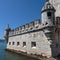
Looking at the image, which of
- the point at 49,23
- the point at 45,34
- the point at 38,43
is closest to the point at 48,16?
the point at 49,23

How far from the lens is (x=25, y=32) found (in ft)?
48.2

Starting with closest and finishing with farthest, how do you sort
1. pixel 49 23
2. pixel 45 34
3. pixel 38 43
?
pixel 49 23 < pixel 45 34 < pixel 38 43

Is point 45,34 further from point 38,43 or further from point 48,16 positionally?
point 38,43

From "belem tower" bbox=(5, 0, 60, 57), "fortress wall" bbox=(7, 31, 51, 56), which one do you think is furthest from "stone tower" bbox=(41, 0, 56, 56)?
"fortress wall" bbox=(7, 31, 51, 56)

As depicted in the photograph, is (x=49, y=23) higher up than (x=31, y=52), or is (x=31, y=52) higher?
(x=49, y=23)

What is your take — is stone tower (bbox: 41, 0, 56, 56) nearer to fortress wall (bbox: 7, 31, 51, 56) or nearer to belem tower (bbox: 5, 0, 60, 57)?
belem tower (bbox: 5, 0, 60, 57)

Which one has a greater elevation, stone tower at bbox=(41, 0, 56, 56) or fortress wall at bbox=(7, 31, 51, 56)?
stone tower at bbox=(41, 0, 56, 56)

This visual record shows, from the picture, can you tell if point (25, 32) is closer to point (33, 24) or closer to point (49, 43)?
point (33, 24)

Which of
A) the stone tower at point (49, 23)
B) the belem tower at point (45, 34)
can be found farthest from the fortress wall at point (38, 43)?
the stone tower at point (49, 23)

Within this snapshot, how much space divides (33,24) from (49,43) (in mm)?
3542

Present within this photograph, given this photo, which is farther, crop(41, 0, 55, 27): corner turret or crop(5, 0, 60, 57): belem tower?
crop(41, 0, 55, 27): corner turret

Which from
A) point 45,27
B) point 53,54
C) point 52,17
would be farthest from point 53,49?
point 52,17

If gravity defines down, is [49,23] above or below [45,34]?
above

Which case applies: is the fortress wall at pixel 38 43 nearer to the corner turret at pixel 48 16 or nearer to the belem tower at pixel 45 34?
the belem tower at pixel 45 34
